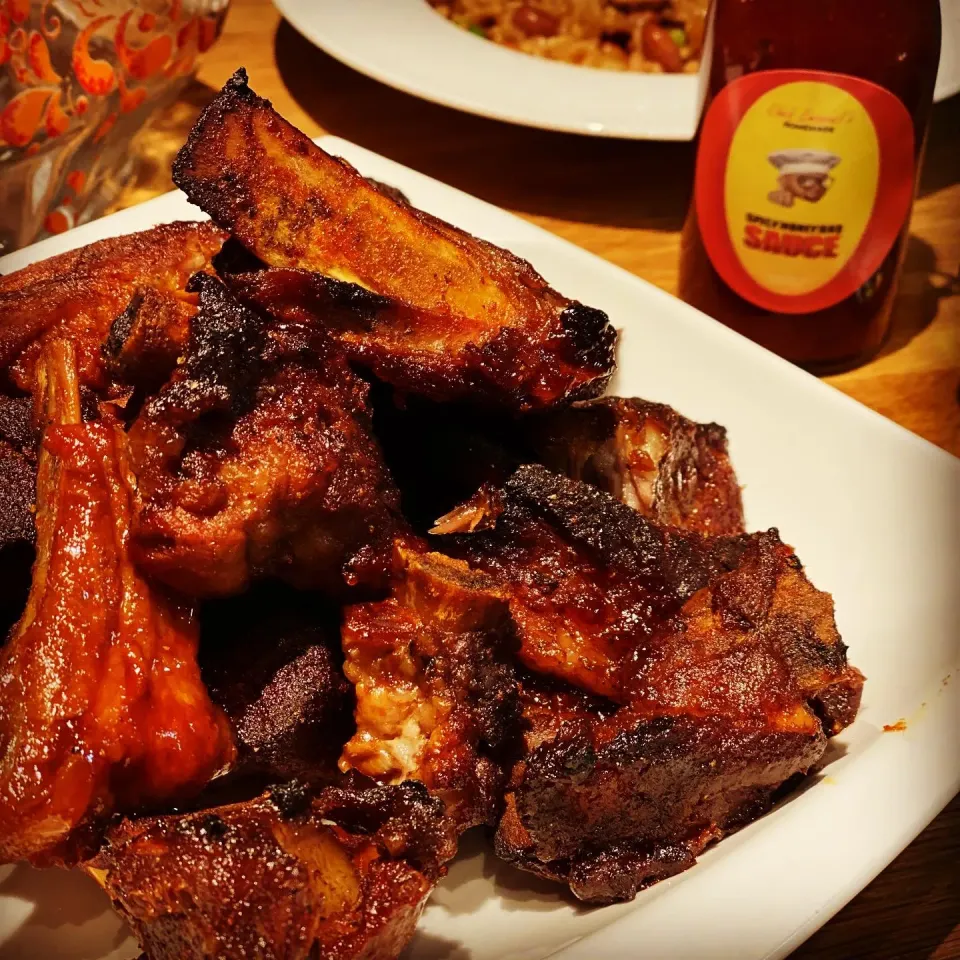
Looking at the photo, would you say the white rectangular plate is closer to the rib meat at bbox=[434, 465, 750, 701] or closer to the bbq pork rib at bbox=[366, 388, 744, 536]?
the bbq pork rib at bbox=[366, 388, 744, 536]

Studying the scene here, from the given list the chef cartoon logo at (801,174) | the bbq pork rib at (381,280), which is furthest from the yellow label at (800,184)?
the bbq pork rib at (381,280)

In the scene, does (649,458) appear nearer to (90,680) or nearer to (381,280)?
(381,280)

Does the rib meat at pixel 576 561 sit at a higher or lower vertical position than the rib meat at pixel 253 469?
lower

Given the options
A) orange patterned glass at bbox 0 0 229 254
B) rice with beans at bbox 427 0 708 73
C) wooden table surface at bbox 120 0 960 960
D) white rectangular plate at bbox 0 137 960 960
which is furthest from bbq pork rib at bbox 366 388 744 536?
rice with beans at bbox 427 0 708 73

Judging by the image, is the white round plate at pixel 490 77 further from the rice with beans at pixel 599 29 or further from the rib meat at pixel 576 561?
the rib meat at pixel 576 561

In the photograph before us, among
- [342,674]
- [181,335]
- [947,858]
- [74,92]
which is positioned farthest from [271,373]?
[74,92]

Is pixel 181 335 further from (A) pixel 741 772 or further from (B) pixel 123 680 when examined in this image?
(A) pixel 741 772
